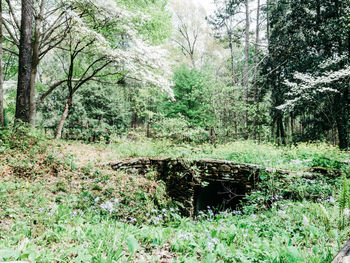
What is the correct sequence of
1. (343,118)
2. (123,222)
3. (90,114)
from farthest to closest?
(90,114) → (343,118) → (123,222)

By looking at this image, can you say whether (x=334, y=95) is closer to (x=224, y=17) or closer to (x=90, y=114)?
(x=224, y=17)

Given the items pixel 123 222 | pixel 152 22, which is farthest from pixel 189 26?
pixel 123 222

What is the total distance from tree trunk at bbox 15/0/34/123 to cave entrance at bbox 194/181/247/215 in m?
6.17

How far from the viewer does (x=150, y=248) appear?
2199mm

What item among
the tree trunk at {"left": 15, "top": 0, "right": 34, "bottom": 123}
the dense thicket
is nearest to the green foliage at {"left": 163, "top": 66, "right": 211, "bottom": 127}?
the dense thicket

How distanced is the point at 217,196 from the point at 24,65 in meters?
7.73

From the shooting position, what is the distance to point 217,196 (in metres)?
6.43

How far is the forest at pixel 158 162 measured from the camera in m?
2.21

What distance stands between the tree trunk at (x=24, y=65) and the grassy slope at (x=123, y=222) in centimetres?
161

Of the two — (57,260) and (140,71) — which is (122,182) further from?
(140,71)

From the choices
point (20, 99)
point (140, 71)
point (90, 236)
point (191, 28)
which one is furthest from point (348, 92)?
point (191, 28)

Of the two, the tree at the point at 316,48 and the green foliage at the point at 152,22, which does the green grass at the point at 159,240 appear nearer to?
the tree at the point at 316,48

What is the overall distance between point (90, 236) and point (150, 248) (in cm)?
74

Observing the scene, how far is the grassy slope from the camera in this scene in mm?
1905
